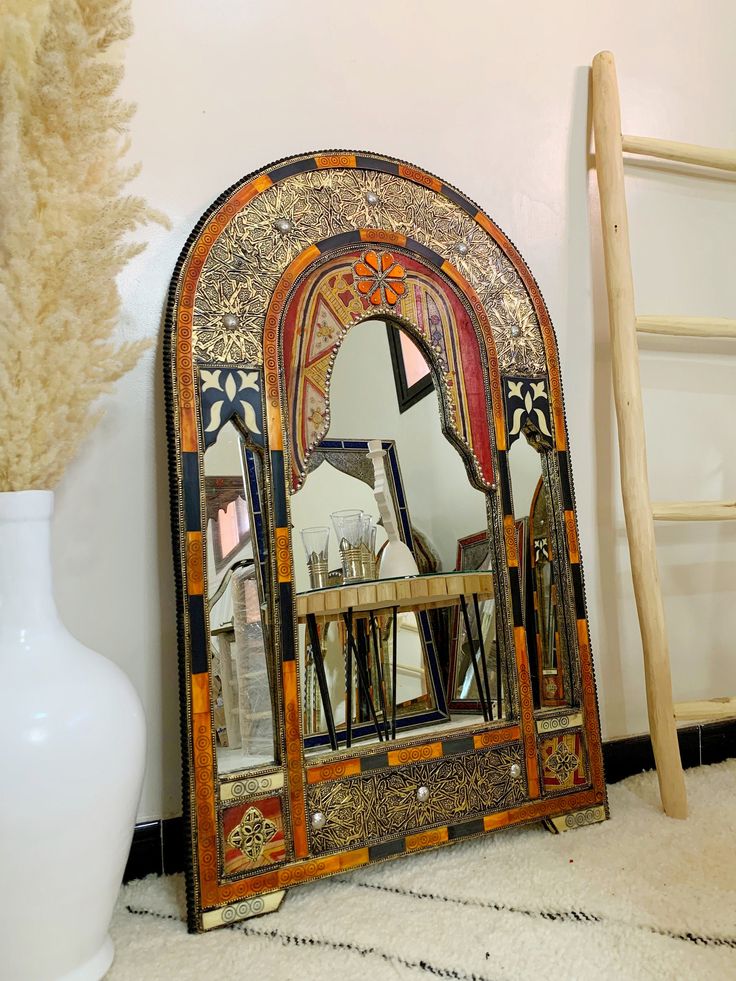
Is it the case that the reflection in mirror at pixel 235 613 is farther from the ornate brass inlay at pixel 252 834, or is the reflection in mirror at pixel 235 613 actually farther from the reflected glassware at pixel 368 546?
the reflected glassware at pixel 368 546

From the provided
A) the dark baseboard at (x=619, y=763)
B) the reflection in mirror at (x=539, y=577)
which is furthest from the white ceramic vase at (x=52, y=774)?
the reflection in mirror at (x=539, y=577)

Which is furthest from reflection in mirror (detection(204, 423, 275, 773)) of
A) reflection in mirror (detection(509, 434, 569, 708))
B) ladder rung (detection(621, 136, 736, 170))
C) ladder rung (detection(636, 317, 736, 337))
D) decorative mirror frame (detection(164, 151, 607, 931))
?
ladder rung (detection(621, 136, 736, 170))

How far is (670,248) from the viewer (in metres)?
1.58

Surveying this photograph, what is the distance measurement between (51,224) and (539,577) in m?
0.89

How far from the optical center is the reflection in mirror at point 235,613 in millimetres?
1002

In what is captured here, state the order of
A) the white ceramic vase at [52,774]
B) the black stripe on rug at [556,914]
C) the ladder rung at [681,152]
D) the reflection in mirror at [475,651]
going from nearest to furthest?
the white ceramic vase at [52,774] < the black stripe on rug at [556,914] < the reflection in mirror at [475,651] < the ladder rung at [681,152]

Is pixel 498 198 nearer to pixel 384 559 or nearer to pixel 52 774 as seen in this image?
pixel 384 559

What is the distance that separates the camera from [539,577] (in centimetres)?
127

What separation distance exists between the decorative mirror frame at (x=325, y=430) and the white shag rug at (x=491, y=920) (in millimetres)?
42

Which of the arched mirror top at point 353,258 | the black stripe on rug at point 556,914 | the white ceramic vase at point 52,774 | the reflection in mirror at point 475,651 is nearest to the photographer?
the white ceramic vase at point 52,774

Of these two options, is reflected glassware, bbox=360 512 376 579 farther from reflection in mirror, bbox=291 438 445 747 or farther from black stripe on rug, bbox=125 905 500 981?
black stripe on rug, bbox=125 905 500 981

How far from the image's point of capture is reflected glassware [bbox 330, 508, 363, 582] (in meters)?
1.14

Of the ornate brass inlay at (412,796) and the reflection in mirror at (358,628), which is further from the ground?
the reflection in mirror at (358,628)

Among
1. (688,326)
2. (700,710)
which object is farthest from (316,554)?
(688,326)
